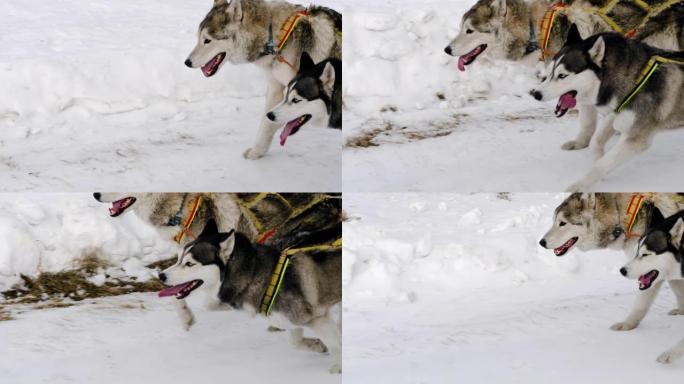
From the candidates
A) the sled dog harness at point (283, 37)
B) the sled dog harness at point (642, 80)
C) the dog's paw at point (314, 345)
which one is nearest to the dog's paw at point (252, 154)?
the sled dog harness at point (283, 37)

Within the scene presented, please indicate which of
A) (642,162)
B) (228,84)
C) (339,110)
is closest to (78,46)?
(228,84)

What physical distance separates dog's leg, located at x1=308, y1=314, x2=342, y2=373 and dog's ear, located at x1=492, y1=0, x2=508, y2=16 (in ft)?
4.49

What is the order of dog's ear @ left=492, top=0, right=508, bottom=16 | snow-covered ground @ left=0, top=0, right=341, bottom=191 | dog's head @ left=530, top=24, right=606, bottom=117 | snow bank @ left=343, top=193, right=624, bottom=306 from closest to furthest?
Answer: 1. dog's head @ left=530, top=24, right=606, bottom=117
2. dog's ear @ left=492, top=0, right=508, bottom=16
3. snow-covered ground @ left=0, top=0, right=341, bottom=191
4. snow bank @ left=343, top=193, right=624, bottom=306

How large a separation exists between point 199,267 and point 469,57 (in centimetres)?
133

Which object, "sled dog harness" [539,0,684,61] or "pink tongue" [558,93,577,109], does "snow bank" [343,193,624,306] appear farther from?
"sled dog harness" [539,0,684,61]

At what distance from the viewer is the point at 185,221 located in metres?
3.01

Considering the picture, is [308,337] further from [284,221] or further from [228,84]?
[228,84]

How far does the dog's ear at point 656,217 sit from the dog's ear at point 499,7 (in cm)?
96

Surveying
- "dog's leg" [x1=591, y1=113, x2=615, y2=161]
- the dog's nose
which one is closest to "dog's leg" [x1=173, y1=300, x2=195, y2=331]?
the dog's nose

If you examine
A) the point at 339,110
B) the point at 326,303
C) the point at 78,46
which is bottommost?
the point at 326,303

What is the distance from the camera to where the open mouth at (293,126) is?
2.86 m

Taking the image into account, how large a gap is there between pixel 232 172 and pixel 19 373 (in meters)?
1.15

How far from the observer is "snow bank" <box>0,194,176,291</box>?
3025mm

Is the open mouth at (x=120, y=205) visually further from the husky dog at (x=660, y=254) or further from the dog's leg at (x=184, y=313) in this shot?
the husky dog at (x=660, y=254)
